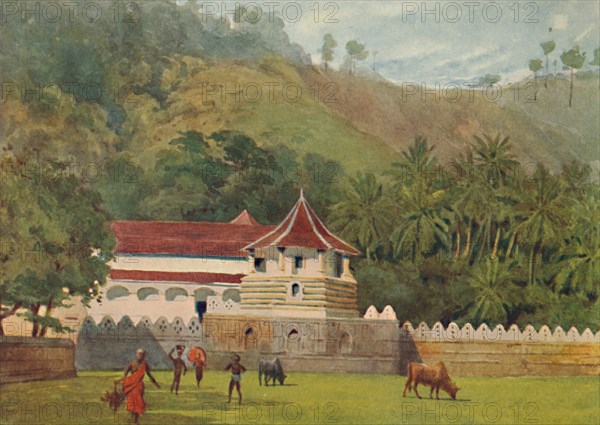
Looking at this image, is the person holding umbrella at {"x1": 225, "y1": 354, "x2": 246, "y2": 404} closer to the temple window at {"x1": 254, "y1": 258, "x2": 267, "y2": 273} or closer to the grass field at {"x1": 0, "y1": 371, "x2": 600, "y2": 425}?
the grass field at {"x1": 0, "y1": 371, "x2": 600, "y2": 425}

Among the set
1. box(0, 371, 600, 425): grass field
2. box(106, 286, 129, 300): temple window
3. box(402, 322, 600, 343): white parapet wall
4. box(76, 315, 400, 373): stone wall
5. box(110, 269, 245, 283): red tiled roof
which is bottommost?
box(0, 371, 600, 425): grass field

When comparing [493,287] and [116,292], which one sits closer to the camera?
[116,292]

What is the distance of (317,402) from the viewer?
1194 centimetres

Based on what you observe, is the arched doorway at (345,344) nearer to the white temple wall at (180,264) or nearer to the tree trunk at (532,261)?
the white temple wall at (180,264)

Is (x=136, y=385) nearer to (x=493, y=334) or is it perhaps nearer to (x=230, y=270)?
(x=230, y=270)

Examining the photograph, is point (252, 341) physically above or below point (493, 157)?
below

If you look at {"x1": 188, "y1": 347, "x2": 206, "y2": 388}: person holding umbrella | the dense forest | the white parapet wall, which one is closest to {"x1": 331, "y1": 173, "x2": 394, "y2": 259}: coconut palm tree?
the dense forest

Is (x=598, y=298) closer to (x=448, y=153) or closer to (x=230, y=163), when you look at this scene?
(x=448, y=153)

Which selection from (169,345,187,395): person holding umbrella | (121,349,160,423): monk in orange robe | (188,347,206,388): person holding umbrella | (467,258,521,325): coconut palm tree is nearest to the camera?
(121,349,160,423): monk in orange robe

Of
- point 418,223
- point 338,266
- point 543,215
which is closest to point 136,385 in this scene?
point 338,266

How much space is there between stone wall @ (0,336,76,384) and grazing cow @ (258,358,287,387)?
1.90m

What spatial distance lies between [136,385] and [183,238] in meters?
1.67

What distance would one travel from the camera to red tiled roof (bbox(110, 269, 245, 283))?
482 inches

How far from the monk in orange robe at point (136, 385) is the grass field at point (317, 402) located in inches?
3.8
